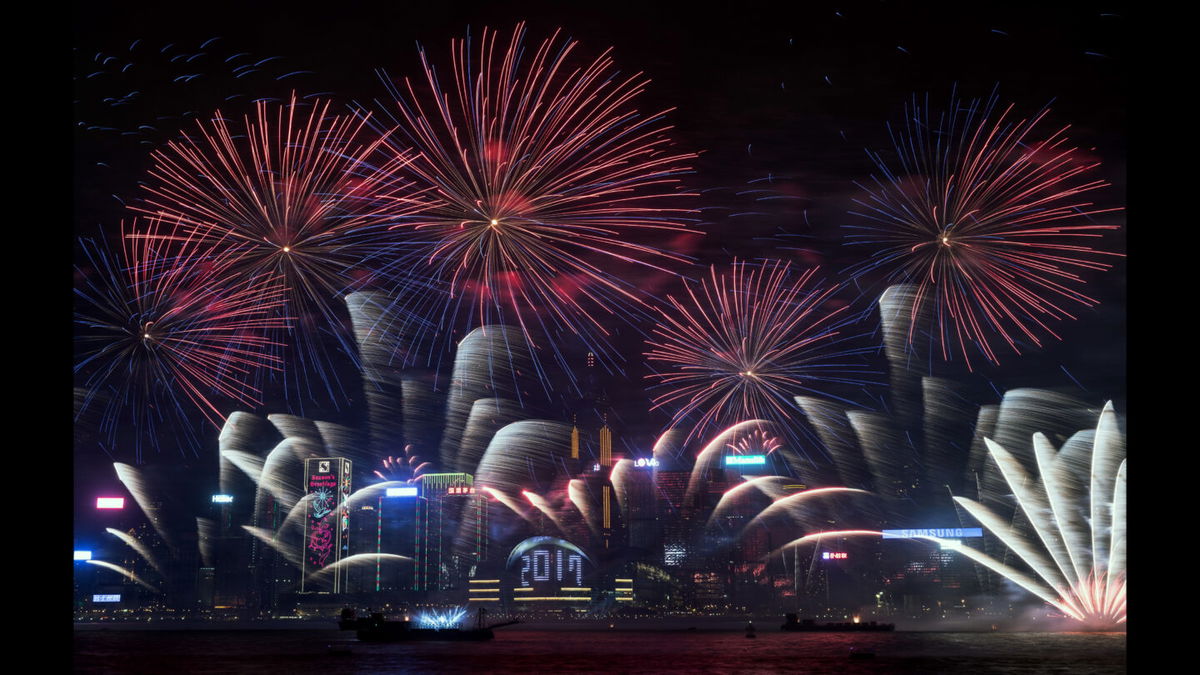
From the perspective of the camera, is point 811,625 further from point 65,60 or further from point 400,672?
point 65,60

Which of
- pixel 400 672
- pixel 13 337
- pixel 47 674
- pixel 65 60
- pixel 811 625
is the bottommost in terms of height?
pixel 811 625

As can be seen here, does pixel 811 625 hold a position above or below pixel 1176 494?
below

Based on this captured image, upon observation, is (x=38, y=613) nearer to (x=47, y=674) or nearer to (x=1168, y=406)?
(x=47, y=674)

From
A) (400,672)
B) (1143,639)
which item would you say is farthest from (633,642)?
(1143,639)

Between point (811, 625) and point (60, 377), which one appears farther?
point (811, 625)

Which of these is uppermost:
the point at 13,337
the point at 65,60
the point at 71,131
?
the point at 65,60

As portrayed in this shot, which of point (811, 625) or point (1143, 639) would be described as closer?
point (1143, 639)

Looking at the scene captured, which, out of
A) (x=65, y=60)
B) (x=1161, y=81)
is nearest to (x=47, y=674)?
(x=65, y=60)

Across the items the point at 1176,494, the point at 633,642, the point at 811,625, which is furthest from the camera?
the point at 811,625

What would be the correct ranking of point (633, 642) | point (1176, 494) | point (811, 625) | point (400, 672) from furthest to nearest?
point (811, 625), point (633, 642), point (400, 672), point (1176, 494)
